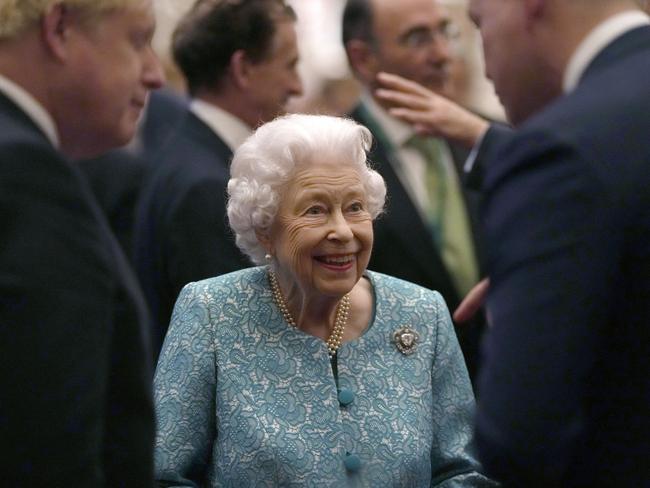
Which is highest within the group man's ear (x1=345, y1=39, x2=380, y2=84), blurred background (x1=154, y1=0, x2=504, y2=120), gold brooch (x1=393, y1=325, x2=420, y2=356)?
blurred background (x1=154, y1=0, x2=504, y2=120)

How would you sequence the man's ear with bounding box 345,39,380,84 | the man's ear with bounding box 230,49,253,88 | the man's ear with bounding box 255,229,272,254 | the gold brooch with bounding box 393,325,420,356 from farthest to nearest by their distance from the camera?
the man's ear with bounding box 345,39,380,84
the man's ear with bounding box 230,49,253,88
the man's ear with bounding box 255,229,272,254
the gold brooch with bounding box 393,325,420,356

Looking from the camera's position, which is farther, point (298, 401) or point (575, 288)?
point (298, 401)

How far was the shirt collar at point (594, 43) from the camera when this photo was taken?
89.8 inches

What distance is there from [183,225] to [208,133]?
0.47 m

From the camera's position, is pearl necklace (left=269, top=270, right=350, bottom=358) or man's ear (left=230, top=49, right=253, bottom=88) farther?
man's ear (left=230, top=49, right=253, bottom=88)

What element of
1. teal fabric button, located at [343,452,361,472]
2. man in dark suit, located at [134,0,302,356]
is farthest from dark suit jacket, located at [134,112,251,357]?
teal fabric button, located at [343,452,361,472]

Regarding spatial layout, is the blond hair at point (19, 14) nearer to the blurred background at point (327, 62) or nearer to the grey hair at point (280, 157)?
the grey hair at point (280, 157)

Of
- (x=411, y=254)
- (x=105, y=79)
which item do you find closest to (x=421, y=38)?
(x=411, y=254)

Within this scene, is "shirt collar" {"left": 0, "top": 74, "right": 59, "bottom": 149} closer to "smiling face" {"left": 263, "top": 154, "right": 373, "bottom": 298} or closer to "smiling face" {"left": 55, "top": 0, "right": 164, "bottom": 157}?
"smiling face" {"left": 55, "top": 0, "right": 164, "bottom": 157}

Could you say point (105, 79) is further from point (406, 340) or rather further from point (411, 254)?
point (411, 254)

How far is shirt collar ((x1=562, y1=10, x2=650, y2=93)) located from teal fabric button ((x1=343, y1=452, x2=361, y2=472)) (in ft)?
5.04

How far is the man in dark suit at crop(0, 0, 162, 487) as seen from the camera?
2.19 m

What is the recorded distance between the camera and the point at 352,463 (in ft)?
11.6

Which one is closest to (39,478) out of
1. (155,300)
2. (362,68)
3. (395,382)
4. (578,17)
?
(578,17)
